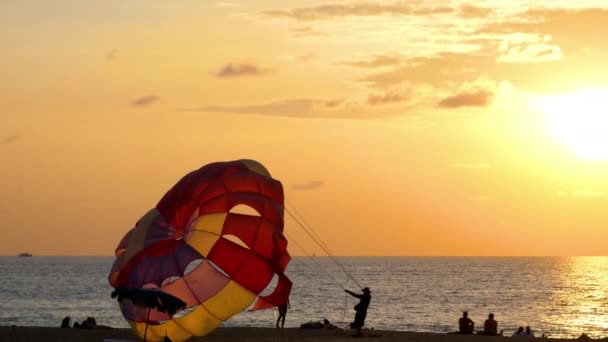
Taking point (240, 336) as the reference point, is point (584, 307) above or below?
below

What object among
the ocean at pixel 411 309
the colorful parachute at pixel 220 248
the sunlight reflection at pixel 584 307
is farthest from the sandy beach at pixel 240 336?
the sunlight reflection at pixel 584 307

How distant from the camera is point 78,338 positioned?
30.9m

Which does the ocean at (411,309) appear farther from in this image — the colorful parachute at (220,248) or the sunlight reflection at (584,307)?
the colorful parachute at (220,248)

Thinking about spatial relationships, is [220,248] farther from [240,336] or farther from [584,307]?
[584,307]

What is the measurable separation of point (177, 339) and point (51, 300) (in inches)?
2320

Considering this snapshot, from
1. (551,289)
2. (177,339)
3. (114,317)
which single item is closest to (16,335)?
(177,339)

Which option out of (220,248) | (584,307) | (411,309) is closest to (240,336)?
(220,248)

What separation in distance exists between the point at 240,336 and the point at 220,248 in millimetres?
4592

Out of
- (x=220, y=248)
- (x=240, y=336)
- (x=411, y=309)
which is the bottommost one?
(x=411, y=309)

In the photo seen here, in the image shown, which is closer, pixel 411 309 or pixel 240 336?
pixel 240 336

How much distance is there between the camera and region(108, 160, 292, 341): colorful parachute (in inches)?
1091

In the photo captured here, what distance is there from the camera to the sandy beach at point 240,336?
3066 cm

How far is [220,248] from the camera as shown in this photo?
28250 mm

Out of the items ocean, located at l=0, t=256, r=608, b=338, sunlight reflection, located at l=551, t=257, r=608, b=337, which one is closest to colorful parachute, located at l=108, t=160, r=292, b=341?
ocean, located at l=0, t=256, r=608, b=338
